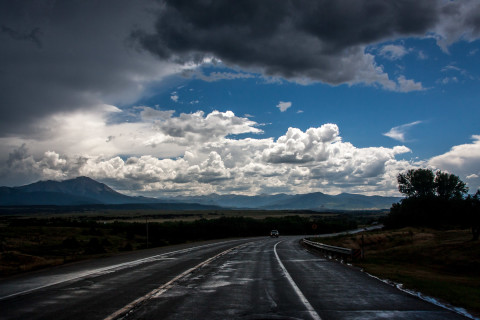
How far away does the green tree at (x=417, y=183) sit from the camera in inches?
4547

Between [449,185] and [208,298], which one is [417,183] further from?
[208,298]

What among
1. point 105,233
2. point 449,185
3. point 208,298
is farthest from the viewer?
point 449,185

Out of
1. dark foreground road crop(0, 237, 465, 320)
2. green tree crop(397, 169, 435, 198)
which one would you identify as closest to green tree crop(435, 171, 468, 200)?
green tree crop(397, 169, 435, 198)

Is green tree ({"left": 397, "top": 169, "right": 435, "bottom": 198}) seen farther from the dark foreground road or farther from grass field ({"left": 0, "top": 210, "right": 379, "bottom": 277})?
the dark foreground road

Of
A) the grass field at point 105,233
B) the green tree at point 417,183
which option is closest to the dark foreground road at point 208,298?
the grass field at point 105,233

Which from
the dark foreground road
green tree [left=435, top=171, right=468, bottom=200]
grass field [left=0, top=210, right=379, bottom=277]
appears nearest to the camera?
the dark foreground road

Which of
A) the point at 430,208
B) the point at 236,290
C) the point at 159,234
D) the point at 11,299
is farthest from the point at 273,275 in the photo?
the point at 430,208

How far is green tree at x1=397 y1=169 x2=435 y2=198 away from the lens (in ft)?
379

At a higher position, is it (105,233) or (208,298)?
(208,298)

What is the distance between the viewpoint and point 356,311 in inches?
335

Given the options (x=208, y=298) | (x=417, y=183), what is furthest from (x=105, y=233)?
(x=417, y=183)

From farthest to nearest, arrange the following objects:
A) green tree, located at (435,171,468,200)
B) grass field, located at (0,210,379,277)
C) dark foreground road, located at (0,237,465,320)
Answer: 1. green tree, located at (435,171,468,200)
2. grass field, located at (0,210,379,277)
3. dark foreground road, located at (0,237,465,320)

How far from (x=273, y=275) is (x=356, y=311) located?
7113 millimetres

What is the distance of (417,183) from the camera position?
11775cm
